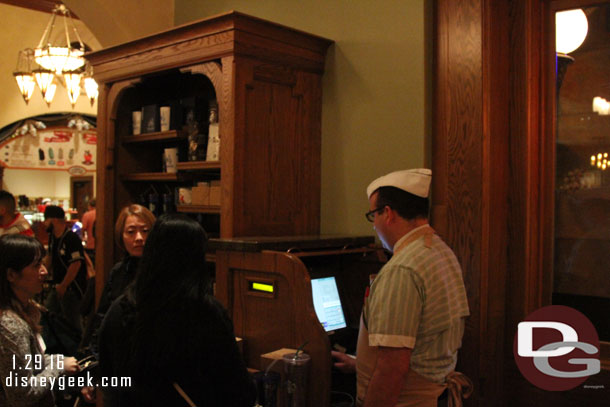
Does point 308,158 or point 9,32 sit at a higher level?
point 9,32

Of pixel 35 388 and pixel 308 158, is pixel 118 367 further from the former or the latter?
pixel 308 158

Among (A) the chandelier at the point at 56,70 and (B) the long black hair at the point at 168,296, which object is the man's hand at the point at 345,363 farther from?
(A) the chandelier at the point at 56,70

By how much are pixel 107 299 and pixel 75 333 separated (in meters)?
0.93

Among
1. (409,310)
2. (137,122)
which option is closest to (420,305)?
(409,310)

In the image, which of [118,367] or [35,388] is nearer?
[118,367]

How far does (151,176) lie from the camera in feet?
12.1

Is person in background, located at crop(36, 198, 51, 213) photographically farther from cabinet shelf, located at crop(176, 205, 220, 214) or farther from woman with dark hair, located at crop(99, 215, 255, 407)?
woman with dark hair, located at crop(99, 215, 255, 407)

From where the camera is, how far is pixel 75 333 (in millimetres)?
3494

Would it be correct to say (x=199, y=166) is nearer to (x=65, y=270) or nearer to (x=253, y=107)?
(x=253, y=107)

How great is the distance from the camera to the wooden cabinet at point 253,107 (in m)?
2.92

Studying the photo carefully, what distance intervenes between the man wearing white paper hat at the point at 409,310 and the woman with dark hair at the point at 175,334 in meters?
0.47

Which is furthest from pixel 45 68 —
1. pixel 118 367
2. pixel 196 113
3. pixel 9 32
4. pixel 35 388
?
pixel 118 367

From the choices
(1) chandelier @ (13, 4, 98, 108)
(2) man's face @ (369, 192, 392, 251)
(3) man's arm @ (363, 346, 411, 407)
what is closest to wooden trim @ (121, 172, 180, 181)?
(2) man's face @ (369, 192, 392, 251)
